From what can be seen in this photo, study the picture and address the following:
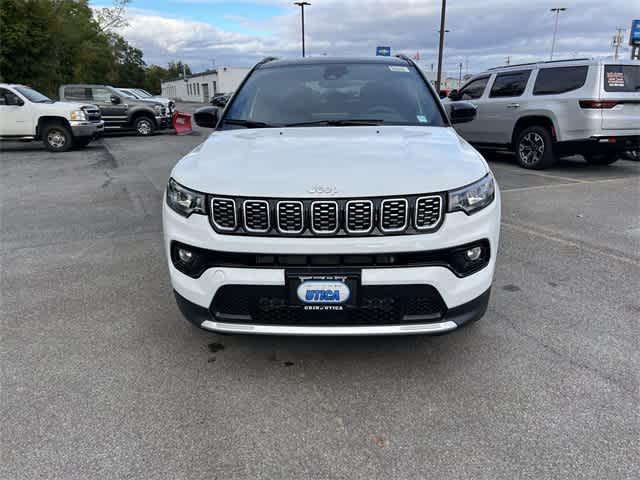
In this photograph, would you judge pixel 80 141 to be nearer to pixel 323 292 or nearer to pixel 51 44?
pixel 323 292

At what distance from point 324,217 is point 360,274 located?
12.3 inches

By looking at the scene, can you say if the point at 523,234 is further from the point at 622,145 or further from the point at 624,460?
the point at 622,145

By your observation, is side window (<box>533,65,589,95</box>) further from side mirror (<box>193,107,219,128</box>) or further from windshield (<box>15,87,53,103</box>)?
windshield (<box>15,87,53,103</box>)

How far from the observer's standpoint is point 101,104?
18.3 meters

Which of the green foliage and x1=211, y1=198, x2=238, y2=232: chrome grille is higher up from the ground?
the green foliage

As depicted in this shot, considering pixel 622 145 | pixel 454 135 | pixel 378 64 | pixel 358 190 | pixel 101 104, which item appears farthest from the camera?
pixel 101 104

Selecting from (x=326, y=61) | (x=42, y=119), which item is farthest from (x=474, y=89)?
(x=42, y=119)

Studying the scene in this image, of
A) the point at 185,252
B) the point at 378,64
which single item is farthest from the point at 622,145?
the point at 185,252

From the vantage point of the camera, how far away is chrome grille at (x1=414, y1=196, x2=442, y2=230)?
2359 mm

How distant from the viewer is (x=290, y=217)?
2.35 meters

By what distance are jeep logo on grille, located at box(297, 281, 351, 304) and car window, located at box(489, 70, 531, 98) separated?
9027 millimetres

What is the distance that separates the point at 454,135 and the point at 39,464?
112 inches

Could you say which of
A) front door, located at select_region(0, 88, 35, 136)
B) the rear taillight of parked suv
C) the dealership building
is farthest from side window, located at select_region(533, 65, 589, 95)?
the dealership building

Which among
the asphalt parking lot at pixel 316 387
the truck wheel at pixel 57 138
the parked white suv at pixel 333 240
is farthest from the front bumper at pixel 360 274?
the truck wheel at pixel 57 138
